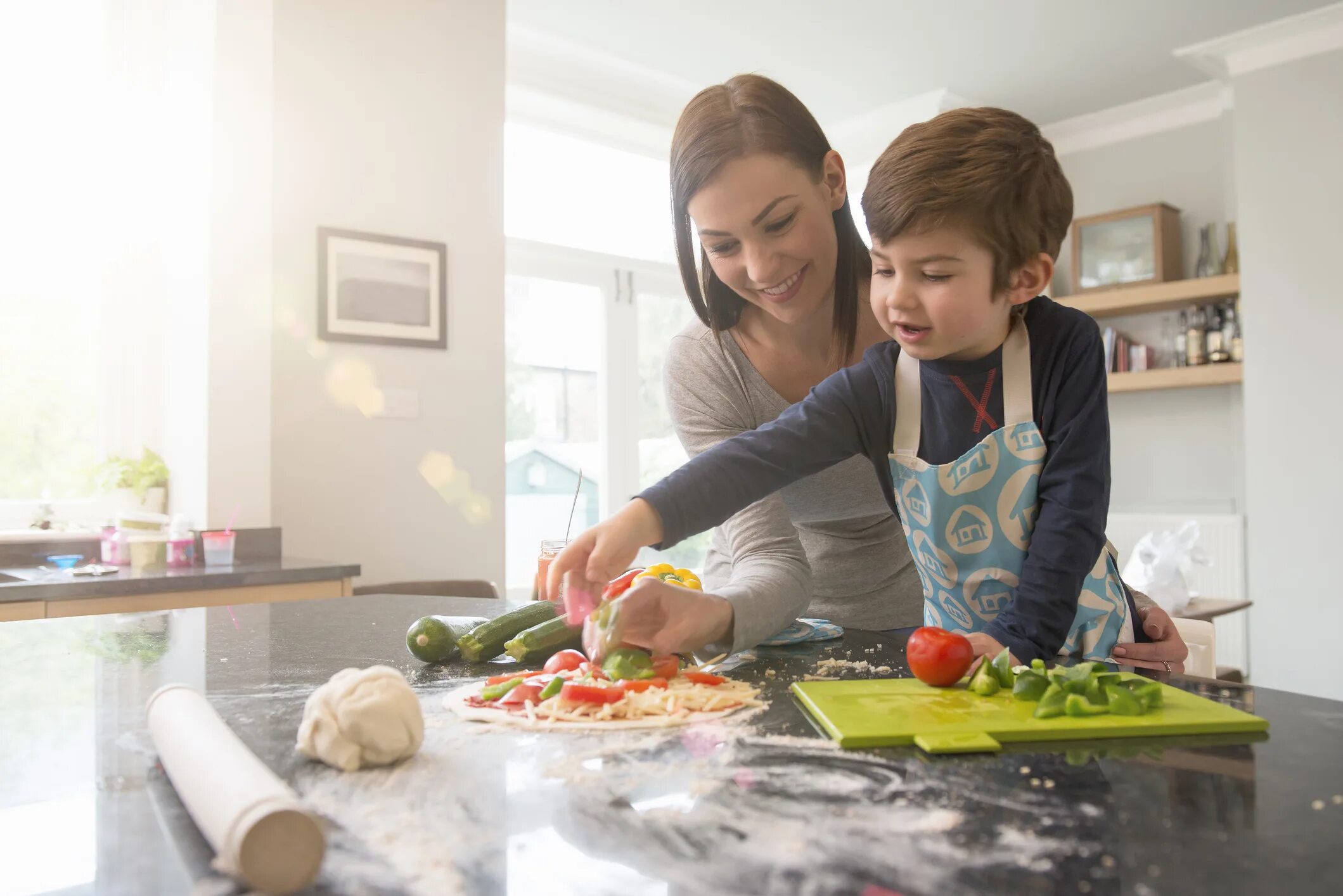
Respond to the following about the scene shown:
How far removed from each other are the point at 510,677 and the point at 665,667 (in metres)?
0.19

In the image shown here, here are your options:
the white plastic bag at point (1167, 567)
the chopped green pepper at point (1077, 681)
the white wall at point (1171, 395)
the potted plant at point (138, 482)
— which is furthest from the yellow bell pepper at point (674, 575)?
the white wall at point (1171, 395)

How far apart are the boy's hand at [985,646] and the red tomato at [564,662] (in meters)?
0.45

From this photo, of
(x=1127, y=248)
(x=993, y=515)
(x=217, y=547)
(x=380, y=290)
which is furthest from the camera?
(x=1127, y=248)

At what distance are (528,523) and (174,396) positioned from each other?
7.28 ft

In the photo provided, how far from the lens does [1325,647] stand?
16.3 feet

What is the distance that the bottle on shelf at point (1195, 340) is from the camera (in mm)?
5879

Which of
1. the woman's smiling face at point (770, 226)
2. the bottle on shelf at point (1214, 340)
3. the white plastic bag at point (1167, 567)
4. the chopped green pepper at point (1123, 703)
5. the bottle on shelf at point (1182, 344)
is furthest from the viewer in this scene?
the bottle on shelf at point (1182, 344)

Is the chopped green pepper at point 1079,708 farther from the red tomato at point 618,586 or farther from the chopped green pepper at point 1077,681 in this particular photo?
the red tomato at point 618,586

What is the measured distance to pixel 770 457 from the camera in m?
1.35

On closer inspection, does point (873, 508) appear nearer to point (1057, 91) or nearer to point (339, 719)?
point (339, 719)

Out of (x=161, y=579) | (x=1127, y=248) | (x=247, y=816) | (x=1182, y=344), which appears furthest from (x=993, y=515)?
(x=1127, y=248)

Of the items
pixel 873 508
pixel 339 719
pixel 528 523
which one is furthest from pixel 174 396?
pixel 339 719

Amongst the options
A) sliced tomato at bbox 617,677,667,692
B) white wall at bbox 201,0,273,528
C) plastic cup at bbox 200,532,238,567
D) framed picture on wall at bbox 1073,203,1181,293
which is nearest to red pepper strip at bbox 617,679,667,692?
sliced tomato at bbox 617,677,667,692

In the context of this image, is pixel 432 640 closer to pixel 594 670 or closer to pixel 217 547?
pixel 594 670
